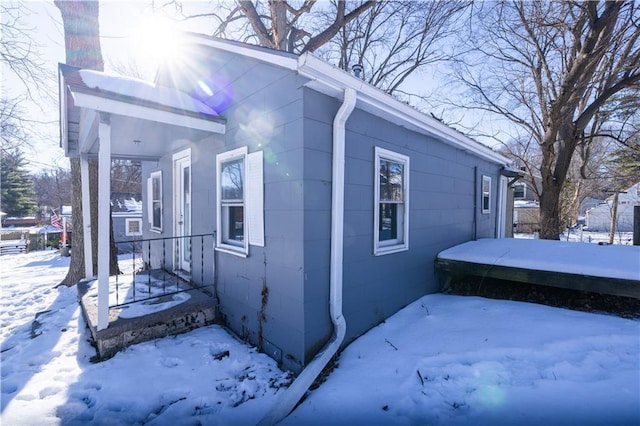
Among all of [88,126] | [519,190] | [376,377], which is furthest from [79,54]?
[519,190]

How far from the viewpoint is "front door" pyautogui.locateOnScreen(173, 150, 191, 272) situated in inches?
207

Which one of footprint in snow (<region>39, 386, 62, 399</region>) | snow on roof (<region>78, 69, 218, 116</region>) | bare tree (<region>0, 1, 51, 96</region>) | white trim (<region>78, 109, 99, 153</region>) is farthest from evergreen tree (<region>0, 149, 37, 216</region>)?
footprint in snow (<region>39, 386, 62, 399</region>)

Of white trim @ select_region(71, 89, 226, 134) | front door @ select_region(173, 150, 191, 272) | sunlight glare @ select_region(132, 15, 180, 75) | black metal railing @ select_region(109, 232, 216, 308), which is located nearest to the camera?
white trim @ select_region(71, 89, 226, 134)

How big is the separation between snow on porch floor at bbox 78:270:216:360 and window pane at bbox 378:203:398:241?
8.28 feet

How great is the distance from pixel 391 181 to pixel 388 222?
23.4 inches

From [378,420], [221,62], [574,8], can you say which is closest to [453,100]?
[574,8]

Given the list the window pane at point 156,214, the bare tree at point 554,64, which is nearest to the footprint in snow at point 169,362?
the window pane at point 156,214

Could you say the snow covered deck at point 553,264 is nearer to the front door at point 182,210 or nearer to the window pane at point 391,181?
the window pane at point 391,181

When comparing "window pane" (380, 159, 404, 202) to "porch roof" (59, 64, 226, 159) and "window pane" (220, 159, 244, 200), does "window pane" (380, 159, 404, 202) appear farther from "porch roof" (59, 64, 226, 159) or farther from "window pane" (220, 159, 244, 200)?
"porch roof" (59, 64, 226, 159)

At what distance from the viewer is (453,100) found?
519 inches

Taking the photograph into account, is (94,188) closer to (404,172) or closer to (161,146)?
(161,146)

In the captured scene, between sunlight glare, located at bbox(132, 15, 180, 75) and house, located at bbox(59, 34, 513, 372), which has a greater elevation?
sunlight glare, located at bbox(132, 15, 180, 75)

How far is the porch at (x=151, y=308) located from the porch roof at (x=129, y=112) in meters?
1.47

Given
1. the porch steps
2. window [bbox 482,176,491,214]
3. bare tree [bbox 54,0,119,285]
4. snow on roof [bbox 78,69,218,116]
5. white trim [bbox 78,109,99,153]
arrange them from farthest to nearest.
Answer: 1. window [bbox 482,176,491,214]
2. bare tree [bbox 54,0,119,285]
3. white trim [bbox 78,109,99,153]
4. the porch steps
5. snow on roof [bbox 78,69,218,116]
